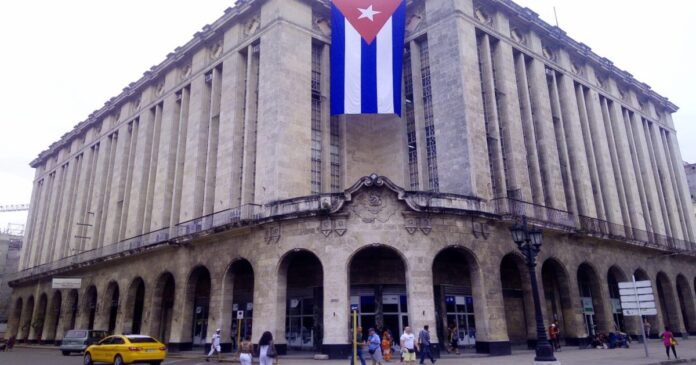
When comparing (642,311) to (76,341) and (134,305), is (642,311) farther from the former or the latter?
(134,305)

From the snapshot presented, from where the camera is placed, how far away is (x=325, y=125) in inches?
1283

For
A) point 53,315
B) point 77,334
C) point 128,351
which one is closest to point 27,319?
point 53,315

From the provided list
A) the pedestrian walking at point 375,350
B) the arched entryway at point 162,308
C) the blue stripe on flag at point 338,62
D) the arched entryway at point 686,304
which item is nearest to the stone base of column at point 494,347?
the pedestrian walking at point 375,350

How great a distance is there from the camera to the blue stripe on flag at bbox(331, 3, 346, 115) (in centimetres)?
2869

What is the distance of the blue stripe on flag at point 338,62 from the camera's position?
94.1 ft

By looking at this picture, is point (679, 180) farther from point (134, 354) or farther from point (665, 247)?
point (134, 354)

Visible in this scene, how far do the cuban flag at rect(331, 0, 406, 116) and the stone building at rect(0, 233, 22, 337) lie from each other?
72217mm

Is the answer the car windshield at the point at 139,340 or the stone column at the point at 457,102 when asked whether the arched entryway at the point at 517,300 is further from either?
the car windshield at the point at 139,340

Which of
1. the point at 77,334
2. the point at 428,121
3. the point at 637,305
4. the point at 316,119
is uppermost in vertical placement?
the point at 316,119

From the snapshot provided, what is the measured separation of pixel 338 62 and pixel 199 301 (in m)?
18.4

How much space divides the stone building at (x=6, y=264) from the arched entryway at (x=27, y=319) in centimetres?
2647

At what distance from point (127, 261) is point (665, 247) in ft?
138

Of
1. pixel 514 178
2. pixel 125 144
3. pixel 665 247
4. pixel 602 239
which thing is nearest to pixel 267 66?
pixel 514 178

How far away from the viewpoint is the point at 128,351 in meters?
20.5
